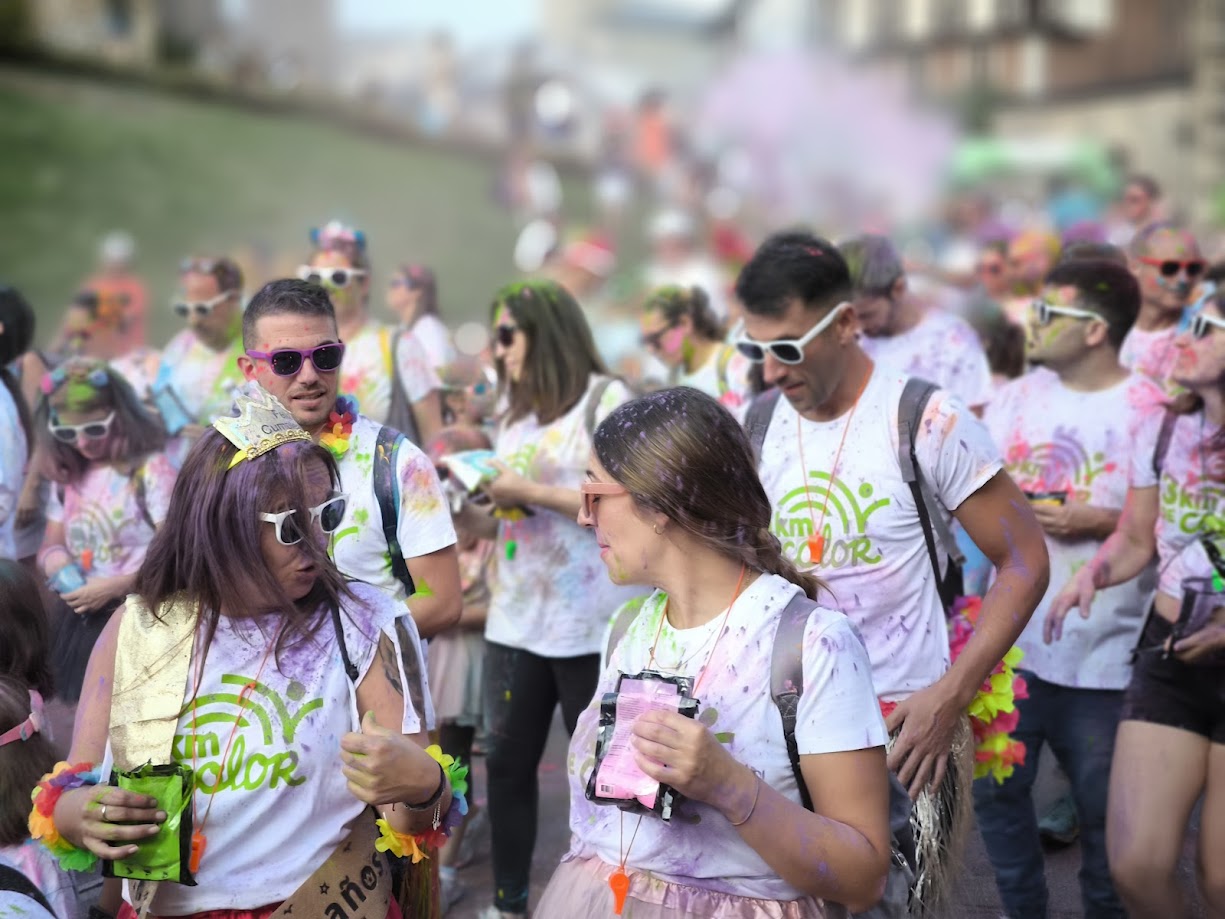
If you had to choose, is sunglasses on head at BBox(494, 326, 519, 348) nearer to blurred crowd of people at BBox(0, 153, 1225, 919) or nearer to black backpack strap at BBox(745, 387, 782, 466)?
blurred crowd of people at BBox(0, 153, 1225, 919)

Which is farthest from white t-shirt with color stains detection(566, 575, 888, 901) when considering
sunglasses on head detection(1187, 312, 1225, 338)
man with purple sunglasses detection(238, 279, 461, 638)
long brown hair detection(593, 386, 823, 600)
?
sunglasses on head detection(1187, 312, 1225, 338)

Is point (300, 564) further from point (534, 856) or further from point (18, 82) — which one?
point (18, 82)

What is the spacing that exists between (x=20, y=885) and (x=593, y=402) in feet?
8.44

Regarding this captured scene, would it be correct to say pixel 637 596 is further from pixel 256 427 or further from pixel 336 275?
pixel 336 275

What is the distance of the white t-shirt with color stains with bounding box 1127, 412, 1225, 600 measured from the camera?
420 centimetres

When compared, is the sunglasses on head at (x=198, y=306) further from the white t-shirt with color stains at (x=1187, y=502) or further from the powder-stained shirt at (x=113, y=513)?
the white t-shirt with color stains at (x=1187, y=502)

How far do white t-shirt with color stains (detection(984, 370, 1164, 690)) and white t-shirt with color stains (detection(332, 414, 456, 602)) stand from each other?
2.04 meters

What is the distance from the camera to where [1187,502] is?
4.28 meters

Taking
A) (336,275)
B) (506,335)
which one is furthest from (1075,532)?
(336,275)

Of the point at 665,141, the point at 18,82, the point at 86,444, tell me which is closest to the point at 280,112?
the point at 18,82

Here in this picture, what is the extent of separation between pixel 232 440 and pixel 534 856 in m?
3.36

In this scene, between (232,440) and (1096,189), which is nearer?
(232,440)

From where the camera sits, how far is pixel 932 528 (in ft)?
12.4

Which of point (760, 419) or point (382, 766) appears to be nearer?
point (382, 766)
